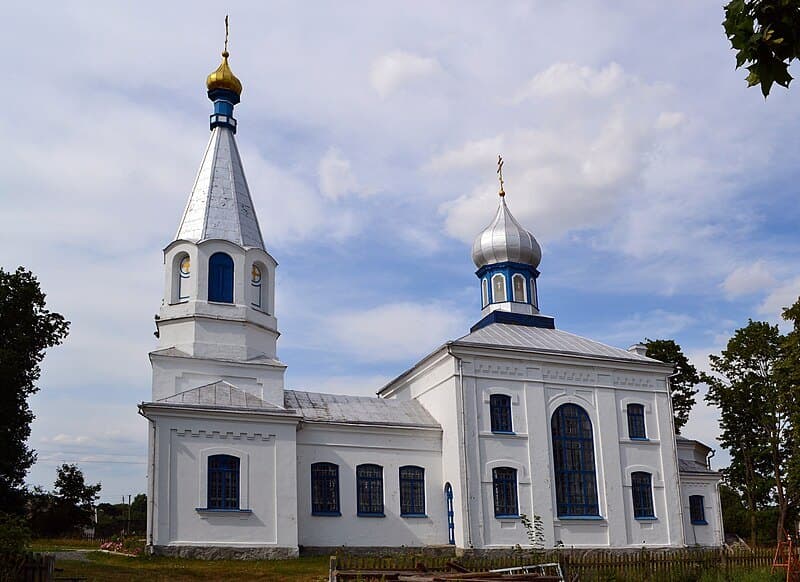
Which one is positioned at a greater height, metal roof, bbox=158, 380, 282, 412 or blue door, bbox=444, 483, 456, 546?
metal roof, bbox=158, 380, 282, 412

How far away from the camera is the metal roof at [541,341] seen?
87.1ft

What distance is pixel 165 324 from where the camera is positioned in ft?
79.4

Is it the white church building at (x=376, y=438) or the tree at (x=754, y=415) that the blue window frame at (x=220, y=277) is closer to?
the white church building at (x=376, y=438)

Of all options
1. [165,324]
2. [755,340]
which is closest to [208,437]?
[165,324]

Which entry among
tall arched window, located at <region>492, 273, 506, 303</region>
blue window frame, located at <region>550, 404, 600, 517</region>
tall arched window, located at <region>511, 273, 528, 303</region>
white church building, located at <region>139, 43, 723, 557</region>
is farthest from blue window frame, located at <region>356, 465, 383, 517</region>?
tall arched window, located at <region>511, 273, 528, 303</region>

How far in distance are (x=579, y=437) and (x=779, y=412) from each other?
15.6 metres

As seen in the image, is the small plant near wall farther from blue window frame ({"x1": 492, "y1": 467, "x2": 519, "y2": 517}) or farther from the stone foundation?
the stone foundation

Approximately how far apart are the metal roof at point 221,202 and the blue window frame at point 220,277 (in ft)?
2.24

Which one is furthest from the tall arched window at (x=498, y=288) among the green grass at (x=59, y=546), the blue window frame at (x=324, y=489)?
the green grass at (x=59, y=546)

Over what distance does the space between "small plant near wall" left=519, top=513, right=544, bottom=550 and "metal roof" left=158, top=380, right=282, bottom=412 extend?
8022 mm

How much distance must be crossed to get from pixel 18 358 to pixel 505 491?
14004mm

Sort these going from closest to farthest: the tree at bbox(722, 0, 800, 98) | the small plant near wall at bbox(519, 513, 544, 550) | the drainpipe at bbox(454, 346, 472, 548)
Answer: the tree at bbox(722, 0, 800, 98) < the drainpipe at bbox(454, 346, 472, 548) < the small plant near wall at bbox(519, 513, 544, 550)

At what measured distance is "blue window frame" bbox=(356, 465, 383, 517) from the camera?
934 inches

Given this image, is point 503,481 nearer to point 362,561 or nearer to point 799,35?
point 362,561
